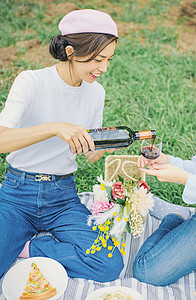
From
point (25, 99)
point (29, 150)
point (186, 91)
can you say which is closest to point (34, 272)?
point (29, 150)

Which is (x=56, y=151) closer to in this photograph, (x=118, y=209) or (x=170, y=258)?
(x=118, y=209)

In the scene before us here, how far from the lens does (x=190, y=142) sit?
3.92 metres

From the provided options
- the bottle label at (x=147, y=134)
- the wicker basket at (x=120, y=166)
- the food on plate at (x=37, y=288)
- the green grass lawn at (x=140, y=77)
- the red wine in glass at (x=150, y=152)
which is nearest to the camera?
the food on plate at (x=37, y=288)

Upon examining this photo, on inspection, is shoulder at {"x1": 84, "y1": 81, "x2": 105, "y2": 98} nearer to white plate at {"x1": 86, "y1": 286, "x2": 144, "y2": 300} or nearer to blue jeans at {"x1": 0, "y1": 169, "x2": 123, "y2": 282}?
blue jeans at {"x1": 0, "y1": 169, "x2": 123, "y2": 282}

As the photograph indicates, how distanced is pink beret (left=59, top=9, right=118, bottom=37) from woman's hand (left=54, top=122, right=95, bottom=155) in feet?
2.09

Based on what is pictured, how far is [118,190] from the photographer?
2.29 metres

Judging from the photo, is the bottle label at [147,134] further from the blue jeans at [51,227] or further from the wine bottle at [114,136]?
the blue jeans at [51,227]

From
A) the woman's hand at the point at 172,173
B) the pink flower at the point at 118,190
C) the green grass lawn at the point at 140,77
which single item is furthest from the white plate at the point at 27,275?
the green grass lawn at the point at 140,77

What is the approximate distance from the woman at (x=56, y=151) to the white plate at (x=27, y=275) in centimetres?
7

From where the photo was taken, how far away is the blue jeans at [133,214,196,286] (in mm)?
2189

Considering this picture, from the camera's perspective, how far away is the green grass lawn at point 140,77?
3873 mm

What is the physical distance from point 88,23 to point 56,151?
93 centimetres

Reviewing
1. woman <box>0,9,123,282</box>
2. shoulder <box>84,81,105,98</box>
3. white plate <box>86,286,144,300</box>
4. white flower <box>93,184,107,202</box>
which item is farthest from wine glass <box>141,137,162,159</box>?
white plate <box>86,286,144,300</box>

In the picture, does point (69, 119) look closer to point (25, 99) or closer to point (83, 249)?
point (25, 99)
